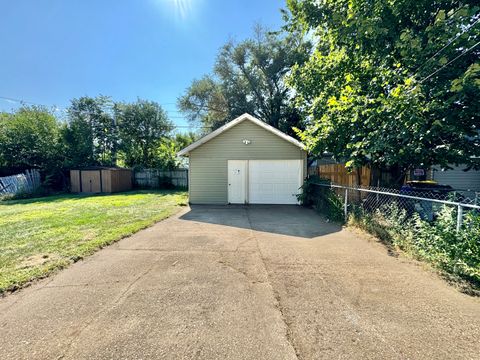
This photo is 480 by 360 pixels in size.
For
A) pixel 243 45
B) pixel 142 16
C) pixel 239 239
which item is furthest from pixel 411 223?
pixel 243 45

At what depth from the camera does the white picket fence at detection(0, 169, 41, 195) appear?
14.4m

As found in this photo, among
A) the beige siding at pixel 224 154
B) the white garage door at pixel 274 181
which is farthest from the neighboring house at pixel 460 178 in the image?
the beige siding at pixel 224 154

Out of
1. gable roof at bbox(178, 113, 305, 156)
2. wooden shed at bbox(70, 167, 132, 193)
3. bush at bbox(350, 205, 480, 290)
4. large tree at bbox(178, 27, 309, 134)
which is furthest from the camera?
large tree at bbox(178, 27, 309, 134)

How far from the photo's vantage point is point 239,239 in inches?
214

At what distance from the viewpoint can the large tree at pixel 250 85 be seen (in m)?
20.6

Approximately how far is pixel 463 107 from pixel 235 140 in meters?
7.62

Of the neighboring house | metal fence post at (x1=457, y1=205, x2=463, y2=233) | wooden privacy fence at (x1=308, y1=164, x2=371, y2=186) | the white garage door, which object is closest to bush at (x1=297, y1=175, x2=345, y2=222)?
the white garage door

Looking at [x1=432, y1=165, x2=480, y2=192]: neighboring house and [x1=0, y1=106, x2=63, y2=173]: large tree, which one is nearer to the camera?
[x1=432, y1=165, x2=480, y2=192]: neighboring house

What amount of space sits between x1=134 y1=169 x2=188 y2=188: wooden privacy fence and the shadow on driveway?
9.78 m

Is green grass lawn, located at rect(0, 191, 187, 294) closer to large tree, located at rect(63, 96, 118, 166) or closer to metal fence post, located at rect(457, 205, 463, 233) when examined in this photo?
metal fence post, located at rect(457, 205, 463, 233)

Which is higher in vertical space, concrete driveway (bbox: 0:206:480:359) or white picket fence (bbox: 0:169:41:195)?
white picket fence (bbox: 0:169:41:195)

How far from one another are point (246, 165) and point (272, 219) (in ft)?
12.3

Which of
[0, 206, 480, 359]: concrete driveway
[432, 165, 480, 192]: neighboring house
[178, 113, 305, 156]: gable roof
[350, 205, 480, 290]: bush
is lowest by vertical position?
[0, 206, 480, 359]: concrete driveway

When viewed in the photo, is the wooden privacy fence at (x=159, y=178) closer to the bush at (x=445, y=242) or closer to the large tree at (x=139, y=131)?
the large tree at (x=139, y=131)
